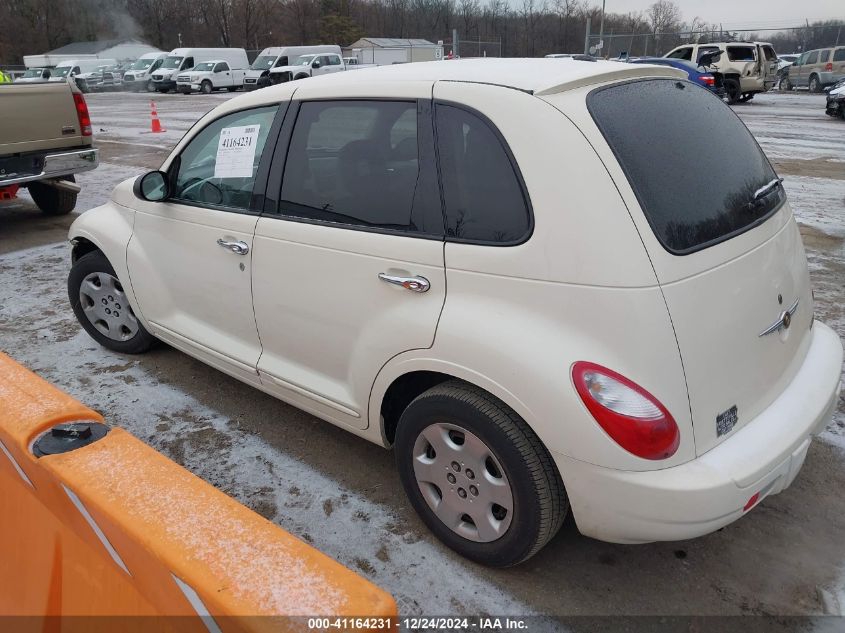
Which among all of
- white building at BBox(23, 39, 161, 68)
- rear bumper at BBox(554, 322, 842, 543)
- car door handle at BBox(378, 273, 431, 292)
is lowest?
rear bumper at BBox(554, 322, 842, 543)

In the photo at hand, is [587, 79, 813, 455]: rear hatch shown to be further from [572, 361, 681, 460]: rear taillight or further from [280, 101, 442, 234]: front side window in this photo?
[280, 101, 442, 234]: front side window

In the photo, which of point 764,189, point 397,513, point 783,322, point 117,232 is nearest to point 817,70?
point 764,189

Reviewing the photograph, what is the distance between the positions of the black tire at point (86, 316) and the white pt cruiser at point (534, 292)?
4.54 feet

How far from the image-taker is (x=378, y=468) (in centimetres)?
323

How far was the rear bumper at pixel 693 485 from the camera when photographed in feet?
6.73

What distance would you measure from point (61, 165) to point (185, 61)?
34.4 meters

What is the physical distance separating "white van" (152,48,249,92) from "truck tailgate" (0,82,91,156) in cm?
3266

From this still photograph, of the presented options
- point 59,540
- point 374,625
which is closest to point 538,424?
point 374,625

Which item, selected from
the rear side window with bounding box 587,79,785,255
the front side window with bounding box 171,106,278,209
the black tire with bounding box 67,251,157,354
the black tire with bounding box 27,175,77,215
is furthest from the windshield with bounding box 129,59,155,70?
the rear side window with bounding box 587,79,785,255

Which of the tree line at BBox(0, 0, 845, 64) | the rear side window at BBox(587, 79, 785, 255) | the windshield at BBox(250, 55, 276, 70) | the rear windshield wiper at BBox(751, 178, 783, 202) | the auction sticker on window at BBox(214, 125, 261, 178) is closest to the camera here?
the rear side window at BBox(587, 79, 785, 255)

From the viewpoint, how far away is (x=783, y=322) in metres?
2.49

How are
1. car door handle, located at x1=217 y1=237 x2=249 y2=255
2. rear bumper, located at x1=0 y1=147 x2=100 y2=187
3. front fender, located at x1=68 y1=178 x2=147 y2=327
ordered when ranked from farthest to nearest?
rear bumper, located at x1=0 y1=147 x2=100 y2=187
front fender, located at x1=68 y1=178 x2=147 y2=327
car door handle, located at x1=217 y1=237 x2=249 y2=255

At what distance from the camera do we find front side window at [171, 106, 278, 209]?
3.22 m

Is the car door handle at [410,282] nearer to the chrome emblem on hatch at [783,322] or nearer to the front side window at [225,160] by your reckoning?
the front side window at [225,160]
